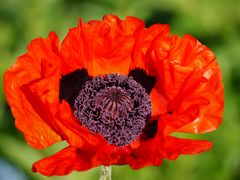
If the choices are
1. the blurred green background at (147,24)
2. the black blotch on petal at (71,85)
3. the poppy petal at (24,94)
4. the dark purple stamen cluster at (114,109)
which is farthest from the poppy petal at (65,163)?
the blurred green background at (147,24)

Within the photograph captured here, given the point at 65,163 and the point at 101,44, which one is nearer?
the point at 65,163

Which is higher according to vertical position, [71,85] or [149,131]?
[71,85]

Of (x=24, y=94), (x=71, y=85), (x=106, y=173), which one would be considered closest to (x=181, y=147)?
(x=106, y=173)

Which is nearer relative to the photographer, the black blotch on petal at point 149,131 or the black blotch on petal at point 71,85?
the black blotch on petal at point 149,131

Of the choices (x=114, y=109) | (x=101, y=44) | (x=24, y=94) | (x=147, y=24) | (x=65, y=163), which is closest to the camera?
(x=65, y=163)

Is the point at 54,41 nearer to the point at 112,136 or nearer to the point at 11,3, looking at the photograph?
the point at 112,136

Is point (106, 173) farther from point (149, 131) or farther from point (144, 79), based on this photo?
point (144, 79)

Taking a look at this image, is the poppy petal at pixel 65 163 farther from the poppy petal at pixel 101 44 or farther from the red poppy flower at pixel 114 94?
the poppy petal at pixel 101 44

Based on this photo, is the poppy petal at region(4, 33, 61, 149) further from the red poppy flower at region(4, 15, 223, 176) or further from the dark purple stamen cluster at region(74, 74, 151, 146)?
the dark purple stamen cluster at region(74, 74, 151, 146)

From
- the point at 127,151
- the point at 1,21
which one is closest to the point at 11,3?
the point at 1,21
